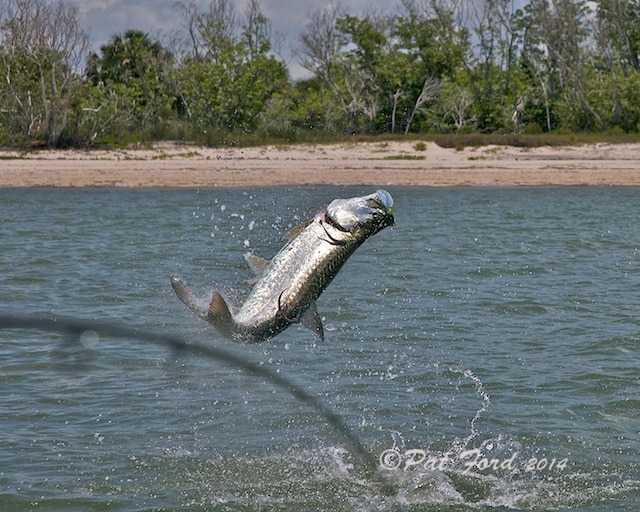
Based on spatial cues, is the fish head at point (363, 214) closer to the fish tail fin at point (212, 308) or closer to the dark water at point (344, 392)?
the fish tail fin at point (212, 308)

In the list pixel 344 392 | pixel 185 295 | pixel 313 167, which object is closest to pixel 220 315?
pixel 185 295

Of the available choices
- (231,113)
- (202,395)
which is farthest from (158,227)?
(231,113)

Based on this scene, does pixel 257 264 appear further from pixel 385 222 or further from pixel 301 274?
pixel 385 222

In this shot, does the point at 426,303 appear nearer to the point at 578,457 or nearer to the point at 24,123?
the point at 578,457

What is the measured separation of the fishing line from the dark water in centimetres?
8

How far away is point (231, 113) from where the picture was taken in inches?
1930

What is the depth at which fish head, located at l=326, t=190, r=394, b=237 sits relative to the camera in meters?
6.04

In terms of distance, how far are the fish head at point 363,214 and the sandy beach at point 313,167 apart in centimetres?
2647

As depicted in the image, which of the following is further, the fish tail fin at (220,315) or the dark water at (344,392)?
the dark water at (344,392)

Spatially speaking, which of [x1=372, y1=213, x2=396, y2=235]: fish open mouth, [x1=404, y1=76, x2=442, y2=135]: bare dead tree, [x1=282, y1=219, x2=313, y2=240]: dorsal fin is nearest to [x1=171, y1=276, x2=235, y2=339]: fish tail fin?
[x1=282, y1=219, x2=313, y2=240]: dorsal fin

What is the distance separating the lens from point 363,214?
19.9ft

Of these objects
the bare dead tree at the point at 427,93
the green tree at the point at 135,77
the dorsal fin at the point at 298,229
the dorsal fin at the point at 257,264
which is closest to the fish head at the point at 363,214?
the dorsal fin at the point at 298,229

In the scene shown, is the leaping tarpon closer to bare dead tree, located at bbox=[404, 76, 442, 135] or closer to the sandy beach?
the sandy beach

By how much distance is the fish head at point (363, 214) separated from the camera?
604cm
